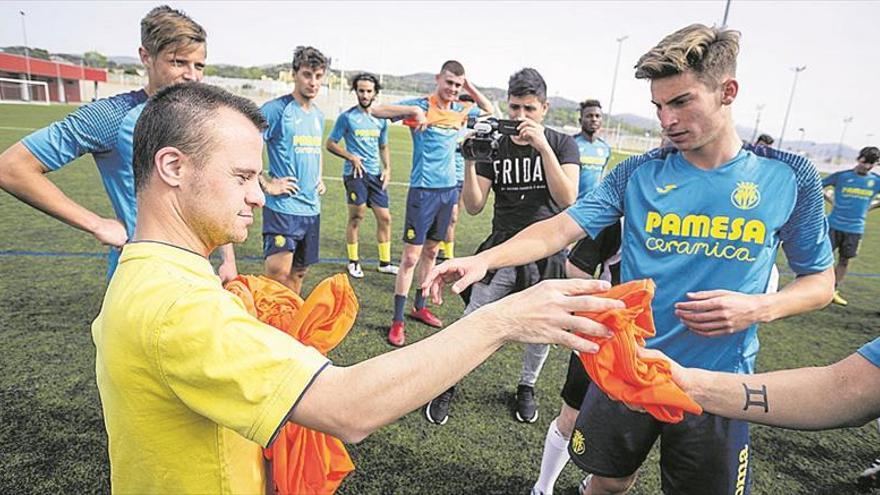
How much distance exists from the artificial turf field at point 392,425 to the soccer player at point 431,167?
0.71 metres

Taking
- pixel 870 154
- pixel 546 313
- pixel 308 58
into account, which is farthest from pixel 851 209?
pixel 546 313

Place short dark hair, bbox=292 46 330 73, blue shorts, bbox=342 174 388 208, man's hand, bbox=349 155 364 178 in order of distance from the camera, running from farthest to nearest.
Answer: blue shorts, bbox=342 174 388 208 → man's hand, bbox=349 155 364 178 → short dark hair, bbox=292 46 330 73

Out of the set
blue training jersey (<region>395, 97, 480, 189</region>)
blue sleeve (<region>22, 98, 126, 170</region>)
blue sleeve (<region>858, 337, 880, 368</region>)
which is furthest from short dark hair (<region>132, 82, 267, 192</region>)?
blue training jersey (<region>395, 97, 480, 189</region>)

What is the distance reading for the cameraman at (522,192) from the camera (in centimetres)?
388

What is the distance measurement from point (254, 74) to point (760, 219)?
139 metres

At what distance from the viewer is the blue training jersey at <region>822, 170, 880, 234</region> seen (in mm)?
7996

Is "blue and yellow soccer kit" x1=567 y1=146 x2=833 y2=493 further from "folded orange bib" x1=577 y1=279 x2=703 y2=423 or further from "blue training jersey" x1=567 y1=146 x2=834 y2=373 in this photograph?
"folded orange bib" x1=577 y1=279 x2=703 y2=423

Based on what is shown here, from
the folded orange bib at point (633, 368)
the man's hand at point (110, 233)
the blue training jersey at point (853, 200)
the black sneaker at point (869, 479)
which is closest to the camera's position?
the folded orange bib at point (633, 368)

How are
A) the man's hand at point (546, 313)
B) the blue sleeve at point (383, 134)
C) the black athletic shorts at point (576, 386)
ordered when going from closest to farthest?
the man's hand at point (546, 313), the black athletic shorts at point (576, 386), the blue sleeve at point (383, 134)

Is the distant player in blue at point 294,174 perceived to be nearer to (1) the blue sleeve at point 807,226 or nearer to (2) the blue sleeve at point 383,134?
(2) the blue sleeve at point 383,134

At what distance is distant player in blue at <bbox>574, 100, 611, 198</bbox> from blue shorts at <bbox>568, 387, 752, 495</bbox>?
502 cm

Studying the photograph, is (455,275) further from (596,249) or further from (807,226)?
(596,249)

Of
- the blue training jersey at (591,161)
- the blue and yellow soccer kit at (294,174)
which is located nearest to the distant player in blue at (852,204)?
the blue training jersey at (591,161)

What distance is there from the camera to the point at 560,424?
308 centimetres
